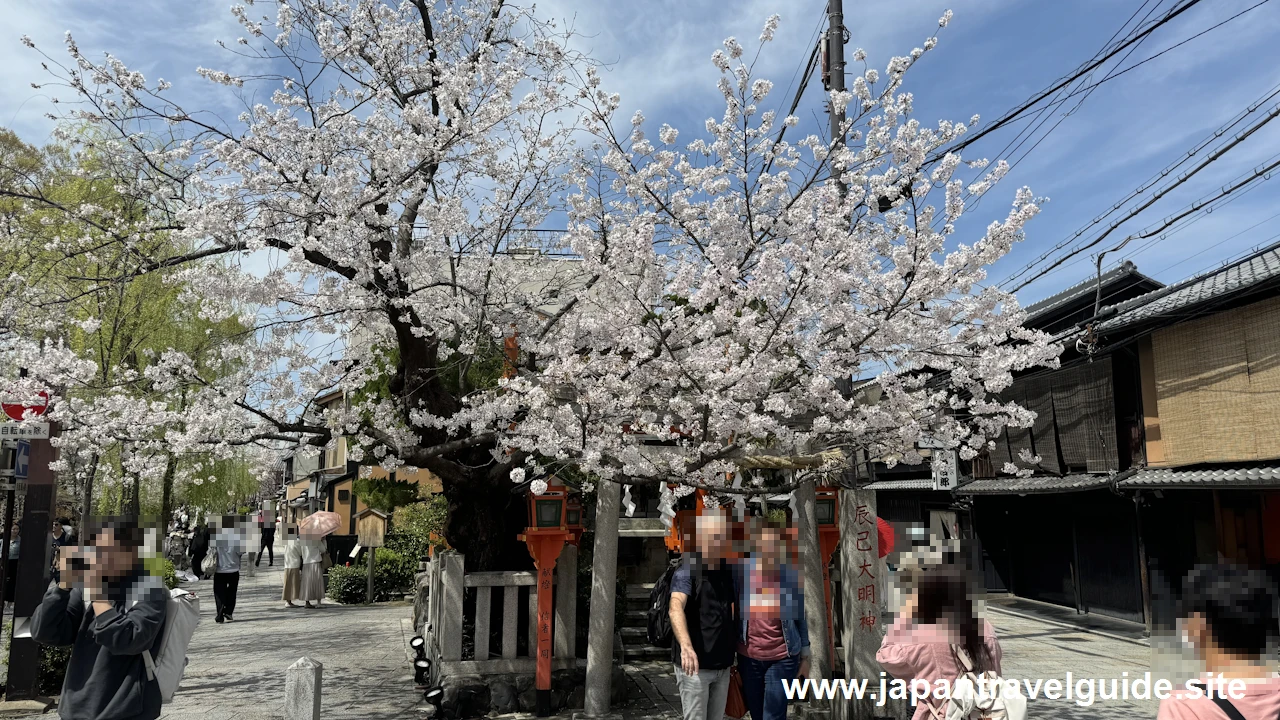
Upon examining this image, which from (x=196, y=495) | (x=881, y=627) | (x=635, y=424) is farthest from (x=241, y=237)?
(x=196, y=495)

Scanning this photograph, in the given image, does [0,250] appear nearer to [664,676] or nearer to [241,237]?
[241,237]

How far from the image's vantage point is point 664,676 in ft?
31.5

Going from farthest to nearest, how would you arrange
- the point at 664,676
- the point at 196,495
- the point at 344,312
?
the point at 196,495
the point at 664,676
the point at 344,312

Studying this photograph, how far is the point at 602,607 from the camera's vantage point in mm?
7457

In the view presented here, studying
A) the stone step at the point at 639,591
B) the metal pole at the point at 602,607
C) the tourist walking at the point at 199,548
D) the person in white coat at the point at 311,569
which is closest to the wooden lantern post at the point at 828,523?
the metal pole at the point at 602,607

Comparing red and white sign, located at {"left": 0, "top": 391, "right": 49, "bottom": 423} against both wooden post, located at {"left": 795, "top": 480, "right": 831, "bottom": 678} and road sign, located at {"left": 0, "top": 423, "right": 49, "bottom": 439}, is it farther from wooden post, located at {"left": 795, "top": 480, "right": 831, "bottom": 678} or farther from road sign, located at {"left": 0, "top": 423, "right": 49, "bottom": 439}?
wooden post, located at {"left": 795, "top": 480, "right": 831, "bottom": 678}

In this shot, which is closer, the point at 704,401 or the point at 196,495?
the point at 704,401

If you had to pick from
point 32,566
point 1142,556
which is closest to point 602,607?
point 32,566

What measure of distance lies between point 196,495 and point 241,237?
59.0 feet

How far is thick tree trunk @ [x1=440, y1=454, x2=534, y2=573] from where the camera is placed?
27.7 feet

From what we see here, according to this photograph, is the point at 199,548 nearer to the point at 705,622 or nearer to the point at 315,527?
the point at 315,527

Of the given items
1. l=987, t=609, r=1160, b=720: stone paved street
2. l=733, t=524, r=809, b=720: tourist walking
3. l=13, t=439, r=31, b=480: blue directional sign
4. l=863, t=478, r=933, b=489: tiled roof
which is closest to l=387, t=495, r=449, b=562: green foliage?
l=13, t=439, r=31, b=480: blue directional sign

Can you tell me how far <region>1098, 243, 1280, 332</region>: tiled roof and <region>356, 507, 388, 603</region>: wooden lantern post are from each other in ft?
50.1

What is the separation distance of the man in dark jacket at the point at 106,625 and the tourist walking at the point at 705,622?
2.95m
